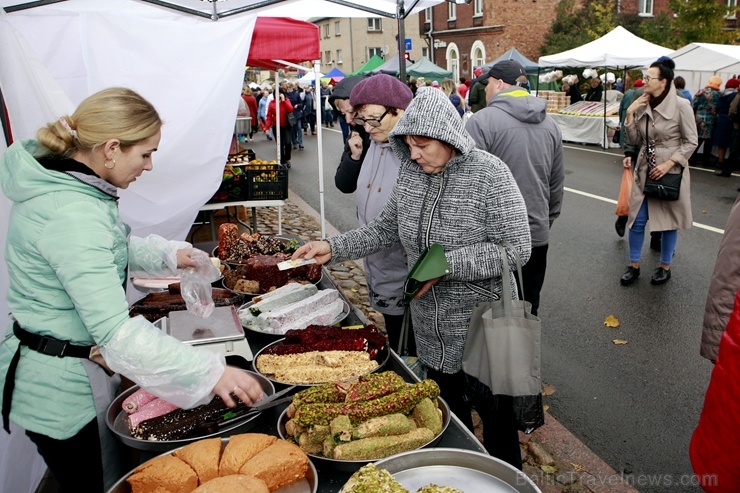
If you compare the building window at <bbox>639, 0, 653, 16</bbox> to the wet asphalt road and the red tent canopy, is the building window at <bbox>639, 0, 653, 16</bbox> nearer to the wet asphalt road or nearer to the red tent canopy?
the wet asphalt road

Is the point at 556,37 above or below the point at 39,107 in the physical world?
above

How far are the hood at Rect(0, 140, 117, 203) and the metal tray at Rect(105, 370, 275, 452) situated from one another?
83cm

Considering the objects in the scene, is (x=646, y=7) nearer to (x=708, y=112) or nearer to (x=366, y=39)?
(x=366, y=39)

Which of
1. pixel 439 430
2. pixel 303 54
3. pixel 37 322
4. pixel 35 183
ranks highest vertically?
pixel 303 54

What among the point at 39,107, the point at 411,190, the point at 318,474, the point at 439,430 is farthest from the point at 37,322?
the point at 39,107

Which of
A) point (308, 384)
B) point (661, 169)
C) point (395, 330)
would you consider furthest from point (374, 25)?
point (308, 384)

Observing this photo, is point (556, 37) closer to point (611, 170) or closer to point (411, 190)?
point (611, 170)

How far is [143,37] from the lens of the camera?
4.23m

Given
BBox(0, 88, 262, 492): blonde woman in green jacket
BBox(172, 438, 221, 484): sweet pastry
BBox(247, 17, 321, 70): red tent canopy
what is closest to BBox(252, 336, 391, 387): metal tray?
BBox(0, 88, 262, 492): blonde woman in green jacket

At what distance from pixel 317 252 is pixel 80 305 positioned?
4.51ft

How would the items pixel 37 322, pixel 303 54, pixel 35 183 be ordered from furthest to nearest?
pixel 303 54, pixel 37 322, pixel 35 183

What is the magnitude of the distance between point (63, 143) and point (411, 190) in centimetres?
147

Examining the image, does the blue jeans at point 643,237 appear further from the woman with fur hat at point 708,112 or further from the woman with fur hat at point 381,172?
the woman with fur hat at point 708,112

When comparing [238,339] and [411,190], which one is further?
[411,190]
